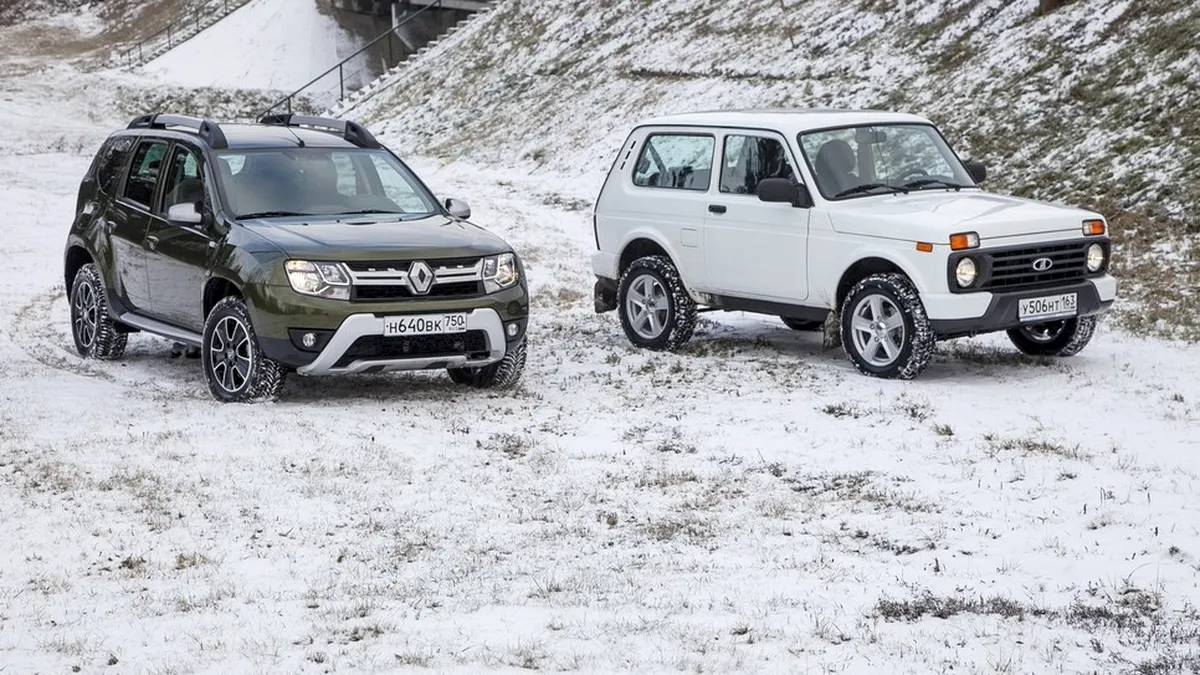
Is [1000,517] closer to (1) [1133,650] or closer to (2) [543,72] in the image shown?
(1) [1133,650]

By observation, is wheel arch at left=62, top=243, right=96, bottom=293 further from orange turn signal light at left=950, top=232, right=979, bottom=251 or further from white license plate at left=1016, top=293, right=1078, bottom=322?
white license plate at left=1016, top=293, right=1078, bottom=322

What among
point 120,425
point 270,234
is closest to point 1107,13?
point 270,234

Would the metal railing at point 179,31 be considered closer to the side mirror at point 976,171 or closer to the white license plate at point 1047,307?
the side mirror at point 976,171

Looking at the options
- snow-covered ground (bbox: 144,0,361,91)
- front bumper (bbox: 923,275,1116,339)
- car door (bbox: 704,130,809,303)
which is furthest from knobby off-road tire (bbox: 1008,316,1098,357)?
snow-covered ground (bbox: 144,0,361,91)

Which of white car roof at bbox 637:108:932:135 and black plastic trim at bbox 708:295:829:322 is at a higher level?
white car roof at bbox 637:108:932:135

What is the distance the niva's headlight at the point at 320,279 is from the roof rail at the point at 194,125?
1.66 metres

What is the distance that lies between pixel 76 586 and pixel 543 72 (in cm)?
3088

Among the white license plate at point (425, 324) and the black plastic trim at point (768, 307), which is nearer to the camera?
the white license plate at point (425, 324)

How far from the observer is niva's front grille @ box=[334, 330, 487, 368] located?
10305 millimetres

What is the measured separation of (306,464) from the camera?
873cm

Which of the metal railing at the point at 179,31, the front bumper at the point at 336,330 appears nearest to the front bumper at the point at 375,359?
the front bumper at the point at 336,330

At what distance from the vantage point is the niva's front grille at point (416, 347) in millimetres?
10305

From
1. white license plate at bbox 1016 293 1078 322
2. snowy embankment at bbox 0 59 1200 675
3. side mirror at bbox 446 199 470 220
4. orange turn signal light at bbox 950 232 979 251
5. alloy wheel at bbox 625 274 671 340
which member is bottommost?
snowy embankment at bbox 0 59 1200 675

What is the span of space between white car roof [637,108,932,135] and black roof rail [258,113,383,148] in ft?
8.66
